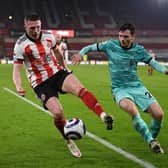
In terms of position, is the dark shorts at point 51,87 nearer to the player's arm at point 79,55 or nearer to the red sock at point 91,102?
the player's arm at point 79,55

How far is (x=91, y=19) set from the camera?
6488 centimetres

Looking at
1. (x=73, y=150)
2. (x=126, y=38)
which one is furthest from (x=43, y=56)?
(x=73, y=150)

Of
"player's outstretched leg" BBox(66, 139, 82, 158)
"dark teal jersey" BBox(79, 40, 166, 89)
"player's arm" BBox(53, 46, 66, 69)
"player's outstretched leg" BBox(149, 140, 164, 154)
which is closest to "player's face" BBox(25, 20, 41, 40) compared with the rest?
"player's arm" BBox(53, 46, 66, 69)

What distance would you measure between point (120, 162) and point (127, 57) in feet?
6.34

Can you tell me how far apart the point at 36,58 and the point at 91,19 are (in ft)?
190

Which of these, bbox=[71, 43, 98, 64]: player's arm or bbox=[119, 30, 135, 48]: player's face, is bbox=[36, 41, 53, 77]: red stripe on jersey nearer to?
bbox=[71, 43, 98, 64]: player's arm

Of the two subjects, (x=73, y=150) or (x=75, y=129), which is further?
(x=73, y=150)

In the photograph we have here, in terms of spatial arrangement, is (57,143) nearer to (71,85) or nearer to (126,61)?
(71,85)

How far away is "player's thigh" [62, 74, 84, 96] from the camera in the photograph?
284 inches

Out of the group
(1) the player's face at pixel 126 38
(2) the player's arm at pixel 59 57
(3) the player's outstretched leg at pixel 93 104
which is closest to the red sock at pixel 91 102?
(3) the player's outstretched leg at pixel 93 104

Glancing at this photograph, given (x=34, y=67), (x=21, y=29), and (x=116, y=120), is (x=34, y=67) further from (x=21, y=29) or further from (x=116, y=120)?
(x=21, y=29)

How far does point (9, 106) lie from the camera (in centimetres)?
1423

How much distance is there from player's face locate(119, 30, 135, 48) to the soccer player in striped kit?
3.59ft

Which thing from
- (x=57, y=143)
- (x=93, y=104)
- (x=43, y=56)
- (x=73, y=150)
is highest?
(x=43, y=56)
